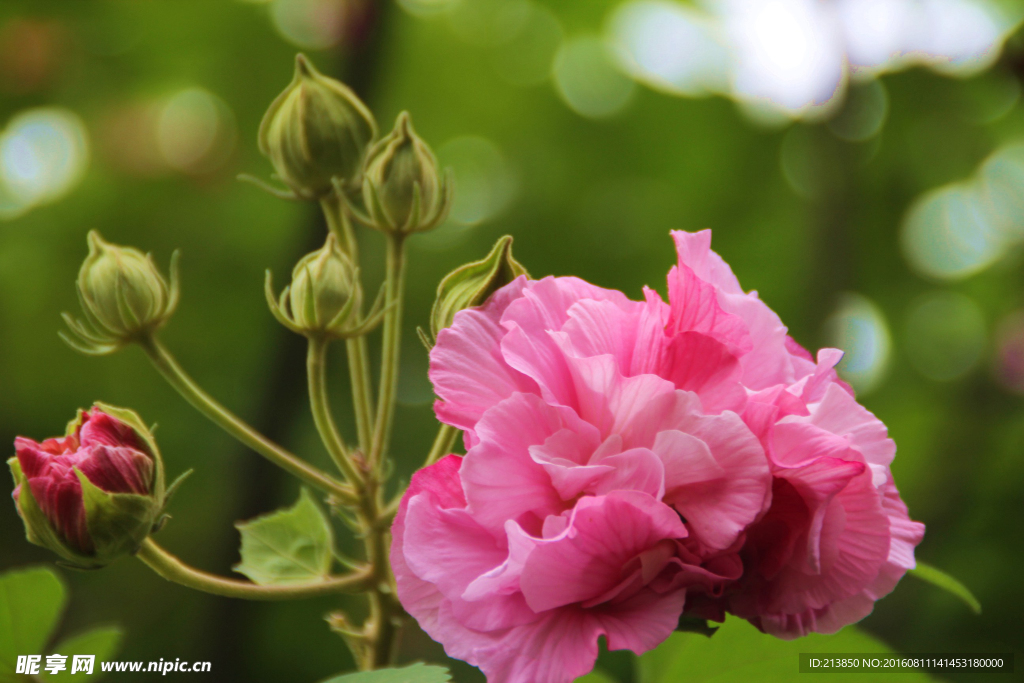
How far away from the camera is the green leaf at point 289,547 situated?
0.89 meters

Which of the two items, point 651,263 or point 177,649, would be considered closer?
point 177,649

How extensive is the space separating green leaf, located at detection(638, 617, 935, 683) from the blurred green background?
1941mm

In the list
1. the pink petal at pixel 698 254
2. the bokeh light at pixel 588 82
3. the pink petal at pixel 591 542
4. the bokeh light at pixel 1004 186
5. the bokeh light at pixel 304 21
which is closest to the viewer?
the pink petal at pixel 591 542

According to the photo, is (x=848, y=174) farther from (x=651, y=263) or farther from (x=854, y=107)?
(x=651, y=263)

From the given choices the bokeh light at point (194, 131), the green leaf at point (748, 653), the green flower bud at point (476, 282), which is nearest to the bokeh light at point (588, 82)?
the bokeh light at point (194, 131)

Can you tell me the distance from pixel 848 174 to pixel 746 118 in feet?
3.10

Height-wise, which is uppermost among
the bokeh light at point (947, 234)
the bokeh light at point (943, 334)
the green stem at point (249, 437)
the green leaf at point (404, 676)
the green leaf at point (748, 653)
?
the green stem at point (249, 437)

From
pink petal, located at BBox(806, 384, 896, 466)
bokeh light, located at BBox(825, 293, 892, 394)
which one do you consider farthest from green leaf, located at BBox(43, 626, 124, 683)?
bokeh light, located at BBox(825, 293, 892, 394)

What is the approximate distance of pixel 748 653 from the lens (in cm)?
101

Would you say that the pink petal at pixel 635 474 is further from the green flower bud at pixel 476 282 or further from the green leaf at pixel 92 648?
the green leaf at pixel 92 648

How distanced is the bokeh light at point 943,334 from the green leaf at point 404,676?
11.3 feet

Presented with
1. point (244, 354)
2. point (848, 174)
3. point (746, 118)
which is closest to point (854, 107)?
point (848, 174)

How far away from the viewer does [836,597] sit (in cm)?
61

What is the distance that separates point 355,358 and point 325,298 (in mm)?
101
